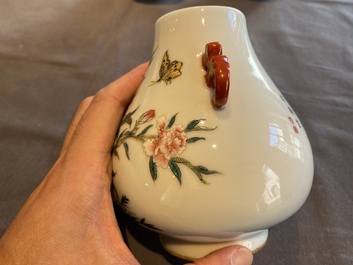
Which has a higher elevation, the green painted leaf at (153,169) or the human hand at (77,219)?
the green painted leaf at (153,169)

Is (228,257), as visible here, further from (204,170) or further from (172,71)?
(172,71)

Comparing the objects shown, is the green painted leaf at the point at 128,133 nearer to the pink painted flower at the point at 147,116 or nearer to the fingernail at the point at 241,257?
the pink painted flower at the point at 147,116

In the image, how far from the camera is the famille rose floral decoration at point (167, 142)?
44 centimetres

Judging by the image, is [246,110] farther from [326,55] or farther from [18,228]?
[326,55]

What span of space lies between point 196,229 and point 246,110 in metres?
0.16

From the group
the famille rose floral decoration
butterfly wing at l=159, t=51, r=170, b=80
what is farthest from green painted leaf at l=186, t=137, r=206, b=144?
butterfly wing at l=159, t=51, r=170, b=80

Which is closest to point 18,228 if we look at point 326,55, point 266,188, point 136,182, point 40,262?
point 40,262

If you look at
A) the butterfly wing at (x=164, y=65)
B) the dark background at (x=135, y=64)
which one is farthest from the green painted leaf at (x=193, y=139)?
the dark background at (x=135, y=64)

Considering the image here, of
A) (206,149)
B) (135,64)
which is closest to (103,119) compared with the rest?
(206,149)

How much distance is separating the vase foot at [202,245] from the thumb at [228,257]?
22mm

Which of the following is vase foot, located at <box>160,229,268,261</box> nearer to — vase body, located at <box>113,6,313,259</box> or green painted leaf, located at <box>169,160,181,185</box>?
vase body, located at <box>113,6,313,259</box>

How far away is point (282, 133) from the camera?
1.53 feet

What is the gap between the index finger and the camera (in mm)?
547

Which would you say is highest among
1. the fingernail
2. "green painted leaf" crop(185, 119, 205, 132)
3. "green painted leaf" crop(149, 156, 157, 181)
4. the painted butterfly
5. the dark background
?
the painted butterfly
